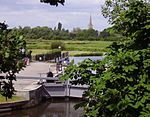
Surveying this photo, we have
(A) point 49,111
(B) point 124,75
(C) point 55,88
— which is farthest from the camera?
(C) point 55,88

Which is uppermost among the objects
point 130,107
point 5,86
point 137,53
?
point 137,53

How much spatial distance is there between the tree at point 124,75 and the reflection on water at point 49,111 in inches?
764

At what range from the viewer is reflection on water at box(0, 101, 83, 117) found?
83.0 feet

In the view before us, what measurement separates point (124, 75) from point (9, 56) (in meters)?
1.60

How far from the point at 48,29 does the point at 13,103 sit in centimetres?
8537

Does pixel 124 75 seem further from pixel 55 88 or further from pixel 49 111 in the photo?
pixel 55 88

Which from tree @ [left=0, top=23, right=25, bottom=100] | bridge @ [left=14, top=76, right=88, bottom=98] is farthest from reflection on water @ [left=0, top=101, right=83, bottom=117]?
tree @ [left=0, top=23, right=25, bottom=100]

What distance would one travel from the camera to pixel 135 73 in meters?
5.12

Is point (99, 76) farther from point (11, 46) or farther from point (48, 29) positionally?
point (48, 29)

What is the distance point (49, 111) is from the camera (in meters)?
27.1

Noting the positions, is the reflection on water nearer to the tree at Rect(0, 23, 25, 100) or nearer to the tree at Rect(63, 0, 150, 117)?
the tree at Rect(63, 0, 150, 117)

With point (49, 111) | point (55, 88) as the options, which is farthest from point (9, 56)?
point (55, 88)

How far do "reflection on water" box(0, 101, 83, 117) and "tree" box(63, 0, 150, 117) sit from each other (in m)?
19.4

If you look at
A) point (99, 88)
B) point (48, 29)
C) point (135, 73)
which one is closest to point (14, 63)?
point (99, 88)
